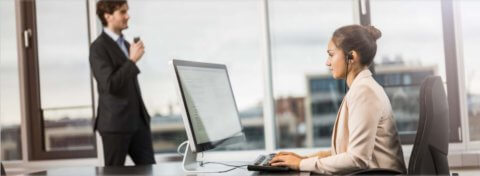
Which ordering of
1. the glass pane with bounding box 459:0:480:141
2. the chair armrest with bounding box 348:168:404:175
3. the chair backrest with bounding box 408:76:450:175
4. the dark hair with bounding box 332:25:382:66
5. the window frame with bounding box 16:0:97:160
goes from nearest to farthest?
the chair armrest with bounding box 348:168:404:175
the chair backrest with bounding box 408:76:450:175
the dark hair with bounding box 332:25:382:66
the glass pane with bounding box 459:0:480:141
the window frame with bounding box 16:0:97:160

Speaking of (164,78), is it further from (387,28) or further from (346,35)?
(346,35)

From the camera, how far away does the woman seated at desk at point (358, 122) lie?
1.68 metres

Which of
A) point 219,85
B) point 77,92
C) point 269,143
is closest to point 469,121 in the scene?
point 269,143

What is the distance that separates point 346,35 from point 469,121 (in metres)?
1.78

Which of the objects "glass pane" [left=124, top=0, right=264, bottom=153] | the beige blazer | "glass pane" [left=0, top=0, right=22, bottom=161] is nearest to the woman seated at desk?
the beige blazer

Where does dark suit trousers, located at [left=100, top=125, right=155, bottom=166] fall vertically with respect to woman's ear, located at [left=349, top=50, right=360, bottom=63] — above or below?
below

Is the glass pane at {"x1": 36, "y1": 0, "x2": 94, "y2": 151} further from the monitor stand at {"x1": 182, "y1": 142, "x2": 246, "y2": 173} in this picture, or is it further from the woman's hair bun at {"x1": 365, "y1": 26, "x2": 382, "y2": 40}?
the woman's hair bun at {"x1": 365, "y1": 26, "x2": 382, "y2": 40}

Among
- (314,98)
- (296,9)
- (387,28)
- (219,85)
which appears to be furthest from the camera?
(314,98)

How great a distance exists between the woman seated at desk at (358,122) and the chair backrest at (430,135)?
0.09 m

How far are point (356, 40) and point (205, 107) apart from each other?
0.56 m

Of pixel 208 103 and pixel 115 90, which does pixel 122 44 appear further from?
pixel 208 103

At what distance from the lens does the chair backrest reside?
5.58ft

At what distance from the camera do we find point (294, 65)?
680cm

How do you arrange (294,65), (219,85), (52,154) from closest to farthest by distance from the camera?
(219,85) → (52,154) → (294,65)
